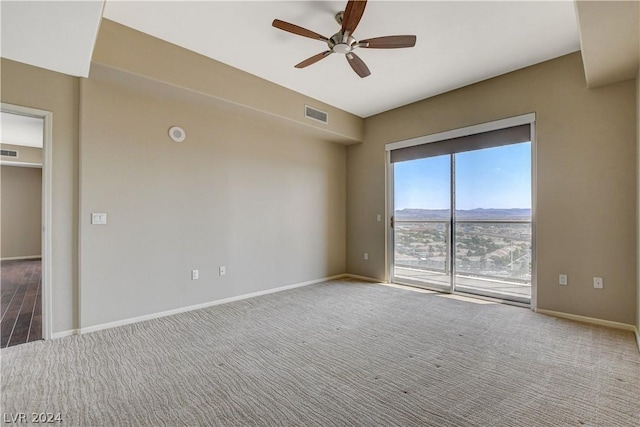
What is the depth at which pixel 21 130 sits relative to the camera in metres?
5.51

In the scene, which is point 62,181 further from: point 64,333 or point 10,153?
point 10,153

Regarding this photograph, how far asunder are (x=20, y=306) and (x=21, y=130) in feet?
12.2

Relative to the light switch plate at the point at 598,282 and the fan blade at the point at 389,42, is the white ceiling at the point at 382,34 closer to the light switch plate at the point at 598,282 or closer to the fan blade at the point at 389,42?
the fan blade at the point at 389,42

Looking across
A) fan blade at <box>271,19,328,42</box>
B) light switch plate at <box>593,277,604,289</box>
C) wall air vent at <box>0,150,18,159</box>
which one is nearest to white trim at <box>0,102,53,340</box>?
fan blade at <box>271,19,328,42</box>

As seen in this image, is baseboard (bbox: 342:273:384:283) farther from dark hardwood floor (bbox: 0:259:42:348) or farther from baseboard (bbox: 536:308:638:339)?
dark hardwood floor (bbox: 0:259:42:348)

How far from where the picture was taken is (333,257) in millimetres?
5512

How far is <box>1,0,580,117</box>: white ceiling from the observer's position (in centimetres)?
225

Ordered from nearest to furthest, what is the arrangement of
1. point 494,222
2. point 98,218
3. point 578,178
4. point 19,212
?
point 98,218, point 578,178, point 494,222, point 19,212

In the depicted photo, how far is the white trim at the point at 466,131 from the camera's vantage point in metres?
3.64

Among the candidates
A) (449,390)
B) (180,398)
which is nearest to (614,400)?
(449,390)

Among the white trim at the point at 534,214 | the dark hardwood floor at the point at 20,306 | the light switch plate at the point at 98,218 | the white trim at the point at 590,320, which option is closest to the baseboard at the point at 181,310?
the dark hardwood floor at the point at 20,306

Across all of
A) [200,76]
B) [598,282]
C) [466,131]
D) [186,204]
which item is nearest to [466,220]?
[466,131]

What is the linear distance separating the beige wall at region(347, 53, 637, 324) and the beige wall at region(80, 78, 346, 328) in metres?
2.98

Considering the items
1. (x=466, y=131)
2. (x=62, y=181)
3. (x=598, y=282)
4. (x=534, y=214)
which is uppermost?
(x=466, y=131)
